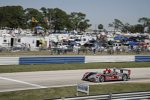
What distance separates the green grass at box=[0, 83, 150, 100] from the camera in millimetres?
16031

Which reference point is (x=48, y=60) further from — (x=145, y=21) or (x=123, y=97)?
(x=145, y=21)

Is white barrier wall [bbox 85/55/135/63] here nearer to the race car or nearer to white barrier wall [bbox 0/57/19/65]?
white barrier wall [bbox 0/57/19/65]

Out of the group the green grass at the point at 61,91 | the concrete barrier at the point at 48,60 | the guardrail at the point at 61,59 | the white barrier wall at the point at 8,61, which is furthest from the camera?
the concrete barrier at the point at 48,60

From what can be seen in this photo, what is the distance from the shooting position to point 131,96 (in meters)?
13.4

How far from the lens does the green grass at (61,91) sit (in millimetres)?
16031

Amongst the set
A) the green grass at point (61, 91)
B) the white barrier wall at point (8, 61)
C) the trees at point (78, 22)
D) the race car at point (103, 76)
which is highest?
the trees at point (78, 22)

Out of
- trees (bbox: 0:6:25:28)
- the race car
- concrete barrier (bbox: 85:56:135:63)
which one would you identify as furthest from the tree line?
the race car

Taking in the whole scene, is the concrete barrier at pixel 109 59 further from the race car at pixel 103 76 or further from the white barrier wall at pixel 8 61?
the race car at pixel 103 76

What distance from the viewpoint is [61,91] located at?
18.0 metres

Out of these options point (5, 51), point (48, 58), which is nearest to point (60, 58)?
point (48, 58)

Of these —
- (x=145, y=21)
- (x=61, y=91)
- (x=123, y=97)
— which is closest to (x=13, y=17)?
(x=145, y=21)

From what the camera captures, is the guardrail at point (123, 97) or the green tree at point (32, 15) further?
the green tree at point (32, 15)

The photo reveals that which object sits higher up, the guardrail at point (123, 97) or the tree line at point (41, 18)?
the tree line at point (41, 18)

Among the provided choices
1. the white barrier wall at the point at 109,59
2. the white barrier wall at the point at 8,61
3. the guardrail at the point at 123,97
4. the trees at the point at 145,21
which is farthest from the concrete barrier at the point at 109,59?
the trees at the point at 145,21
